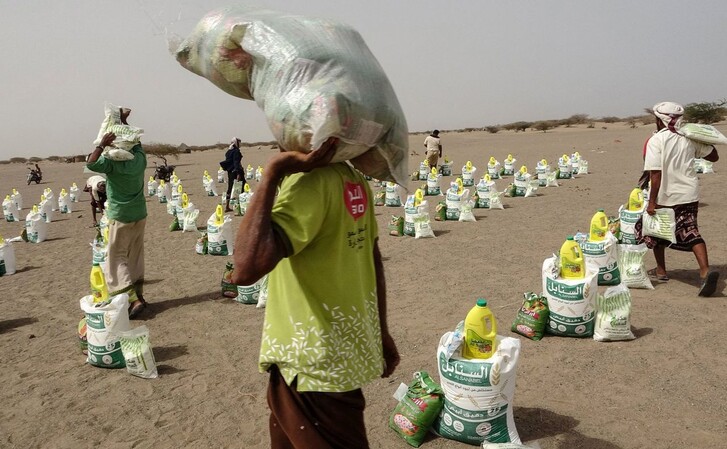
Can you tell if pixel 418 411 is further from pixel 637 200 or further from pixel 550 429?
pixel 637 200

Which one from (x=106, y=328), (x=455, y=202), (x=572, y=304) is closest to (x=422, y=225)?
(x=455, y=202)

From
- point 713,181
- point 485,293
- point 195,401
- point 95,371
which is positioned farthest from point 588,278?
point 713,181

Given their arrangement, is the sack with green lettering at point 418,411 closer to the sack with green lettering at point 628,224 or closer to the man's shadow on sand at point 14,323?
the man's shadow on sand at point 14,323

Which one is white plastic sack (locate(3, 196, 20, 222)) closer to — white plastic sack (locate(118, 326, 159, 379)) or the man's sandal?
white plastic sack (locate(118, 326, 159, 379))

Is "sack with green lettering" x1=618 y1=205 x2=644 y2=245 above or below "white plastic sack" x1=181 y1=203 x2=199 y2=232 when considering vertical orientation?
above

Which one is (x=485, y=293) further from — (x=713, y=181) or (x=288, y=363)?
(x=713, y=181)

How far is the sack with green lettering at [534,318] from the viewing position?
14.8 ft

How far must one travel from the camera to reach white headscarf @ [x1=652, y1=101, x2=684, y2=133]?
212 inches

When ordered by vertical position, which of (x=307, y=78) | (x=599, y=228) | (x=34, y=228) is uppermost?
(x=307, y=78)

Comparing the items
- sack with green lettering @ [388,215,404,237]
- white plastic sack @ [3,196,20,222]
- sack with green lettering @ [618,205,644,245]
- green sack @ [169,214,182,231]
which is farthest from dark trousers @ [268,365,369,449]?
white plastic sack @ [3,196,20,222]

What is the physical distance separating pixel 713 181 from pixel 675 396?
11.2 m

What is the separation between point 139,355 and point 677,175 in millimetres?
5396

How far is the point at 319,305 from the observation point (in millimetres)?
1784

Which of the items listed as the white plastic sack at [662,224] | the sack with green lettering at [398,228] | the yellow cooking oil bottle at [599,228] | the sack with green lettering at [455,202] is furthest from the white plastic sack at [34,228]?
the white plastic sack at [662,224]
